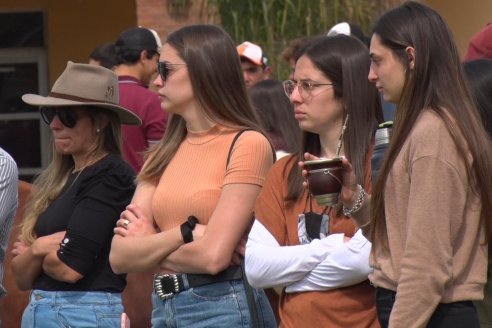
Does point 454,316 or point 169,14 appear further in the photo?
point 169,14

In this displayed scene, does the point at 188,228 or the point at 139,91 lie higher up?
the point at 188,228

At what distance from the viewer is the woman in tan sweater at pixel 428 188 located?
360cm

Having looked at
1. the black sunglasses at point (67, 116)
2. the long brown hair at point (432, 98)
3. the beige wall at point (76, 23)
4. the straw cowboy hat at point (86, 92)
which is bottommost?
the beige wall at point (76, 23)

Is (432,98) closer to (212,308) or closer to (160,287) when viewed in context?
(212,308)

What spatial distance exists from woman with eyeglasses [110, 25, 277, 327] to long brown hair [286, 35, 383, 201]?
27cm

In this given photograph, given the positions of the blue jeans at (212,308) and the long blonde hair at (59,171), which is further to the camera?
the long blonde hair at (59,171)

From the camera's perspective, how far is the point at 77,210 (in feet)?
17.1

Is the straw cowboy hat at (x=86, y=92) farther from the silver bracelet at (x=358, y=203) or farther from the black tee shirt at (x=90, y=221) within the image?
the silver bracelet at (x=358, y=203)

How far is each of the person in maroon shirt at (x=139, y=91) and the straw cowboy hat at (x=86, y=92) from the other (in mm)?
1150

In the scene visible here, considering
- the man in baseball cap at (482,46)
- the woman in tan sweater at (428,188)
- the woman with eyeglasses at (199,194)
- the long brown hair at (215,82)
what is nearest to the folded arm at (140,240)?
the woman with eyeglasses at (199,194)

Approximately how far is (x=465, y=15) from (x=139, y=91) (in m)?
4.11

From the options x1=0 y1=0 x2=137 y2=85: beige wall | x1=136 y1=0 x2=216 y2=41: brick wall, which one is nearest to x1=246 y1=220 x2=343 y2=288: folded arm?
x1=136 y1=0 x2=216 y2=41: brick wall

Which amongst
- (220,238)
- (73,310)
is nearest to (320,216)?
(220,238)

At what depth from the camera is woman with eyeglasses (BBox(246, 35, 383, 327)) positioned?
4.26 m
